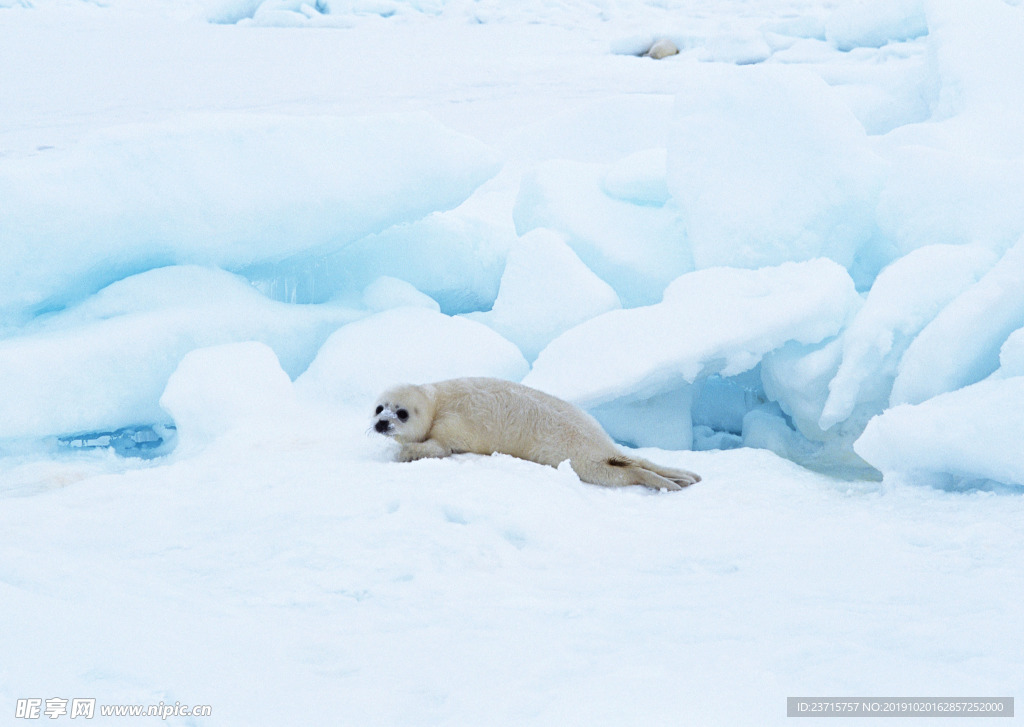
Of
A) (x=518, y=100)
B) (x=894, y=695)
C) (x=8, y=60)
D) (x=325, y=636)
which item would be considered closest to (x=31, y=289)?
(x=325, y=636)

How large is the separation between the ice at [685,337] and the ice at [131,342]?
4.11 feet

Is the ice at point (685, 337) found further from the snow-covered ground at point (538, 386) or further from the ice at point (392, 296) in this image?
the ice at point (392, 296)

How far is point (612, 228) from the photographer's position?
4.55 meters

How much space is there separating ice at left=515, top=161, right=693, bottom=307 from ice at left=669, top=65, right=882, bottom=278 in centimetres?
23

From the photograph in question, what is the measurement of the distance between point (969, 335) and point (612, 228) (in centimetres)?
200

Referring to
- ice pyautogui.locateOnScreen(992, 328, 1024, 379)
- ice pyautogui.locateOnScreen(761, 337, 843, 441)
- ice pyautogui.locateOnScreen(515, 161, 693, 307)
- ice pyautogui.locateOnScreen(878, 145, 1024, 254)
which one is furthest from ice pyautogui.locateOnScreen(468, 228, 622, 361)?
ice pyautogui.locateOnScreen(992, 328, 1024, 379)

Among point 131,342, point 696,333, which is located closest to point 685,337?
point 696,333

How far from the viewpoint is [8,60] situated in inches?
480

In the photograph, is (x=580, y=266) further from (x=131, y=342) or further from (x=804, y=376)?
(x=131, y=342)

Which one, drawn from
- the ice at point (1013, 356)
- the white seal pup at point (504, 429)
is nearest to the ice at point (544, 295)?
the white seal pup at point (504, 429)

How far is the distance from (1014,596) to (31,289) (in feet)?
12.0

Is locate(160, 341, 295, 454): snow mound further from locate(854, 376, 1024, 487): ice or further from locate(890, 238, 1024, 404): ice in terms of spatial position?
locate(890, 238, 1024, 404): ice

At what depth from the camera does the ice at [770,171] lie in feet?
13.1

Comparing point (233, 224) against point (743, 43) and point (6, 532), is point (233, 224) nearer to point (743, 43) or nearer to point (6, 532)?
point (6, 532)
